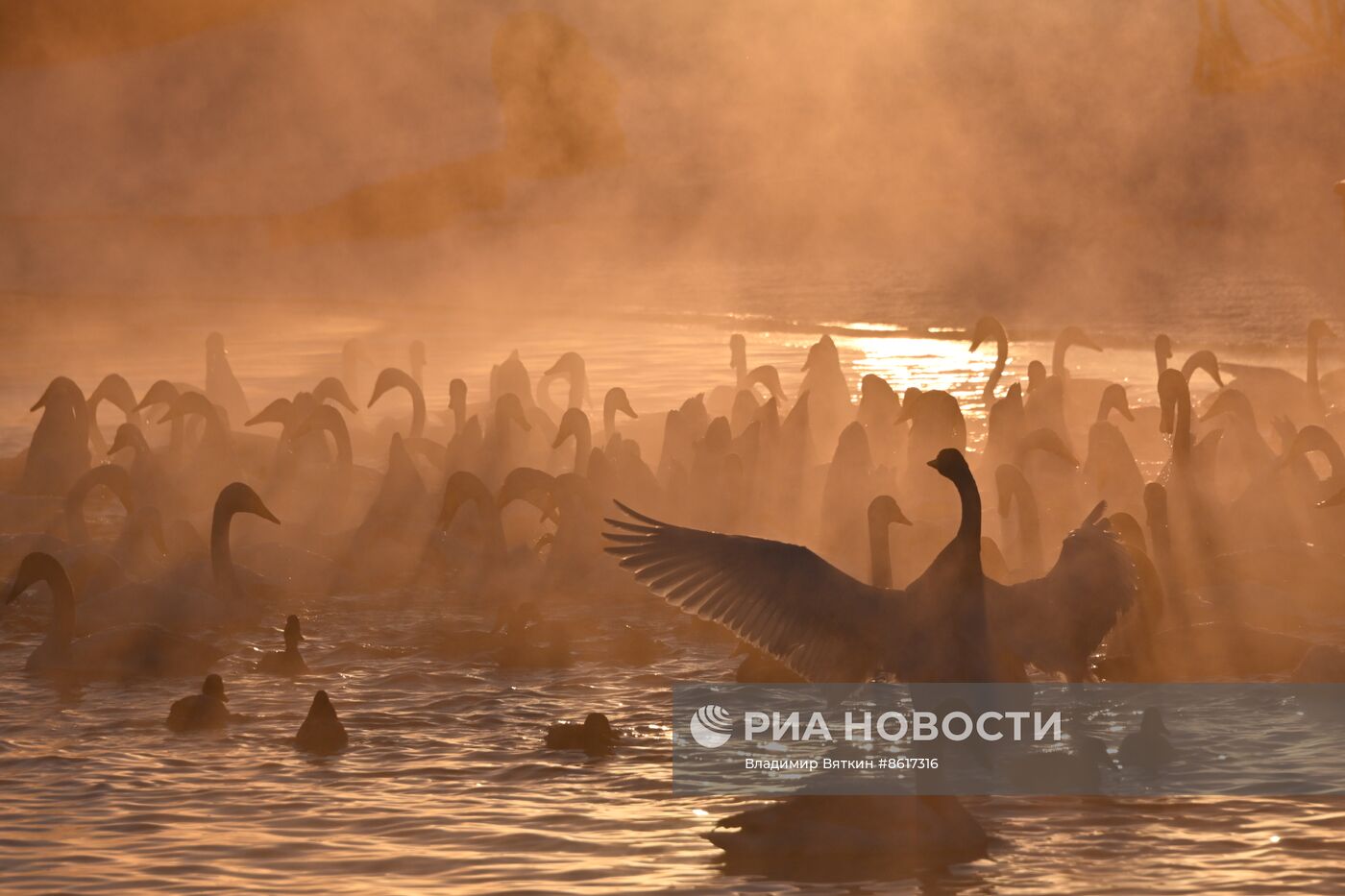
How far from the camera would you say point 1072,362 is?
2344 cm

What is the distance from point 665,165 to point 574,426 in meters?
39.3

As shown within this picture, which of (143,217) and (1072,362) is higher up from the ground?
(143,217)

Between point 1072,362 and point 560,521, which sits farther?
point 1072,362

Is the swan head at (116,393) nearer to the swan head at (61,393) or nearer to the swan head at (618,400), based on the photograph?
the swan head at (61,393)

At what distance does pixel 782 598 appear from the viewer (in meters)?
8.70

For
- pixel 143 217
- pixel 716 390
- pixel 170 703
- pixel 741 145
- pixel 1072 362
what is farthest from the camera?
pixel 741 145

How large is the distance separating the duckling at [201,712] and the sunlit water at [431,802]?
12 cm

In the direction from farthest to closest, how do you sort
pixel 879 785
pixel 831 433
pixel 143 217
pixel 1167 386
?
pixel 143 217 < pixel 831 433 < pixel 1167 386 < pixel 879 785

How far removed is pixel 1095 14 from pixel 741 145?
761 inches

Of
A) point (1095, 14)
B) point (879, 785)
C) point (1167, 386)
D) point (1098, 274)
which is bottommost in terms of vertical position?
point (879, 785)

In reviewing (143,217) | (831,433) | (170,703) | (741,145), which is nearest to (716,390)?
(831,433)

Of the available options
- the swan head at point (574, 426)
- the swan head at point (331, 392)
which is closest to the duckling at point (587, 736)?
the swan head at point (574, 426)

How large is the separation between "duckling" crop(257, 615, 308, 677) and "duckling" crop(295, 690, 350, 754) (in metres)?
1.52

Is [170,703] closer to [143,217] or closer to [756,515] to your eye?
[756,515]
